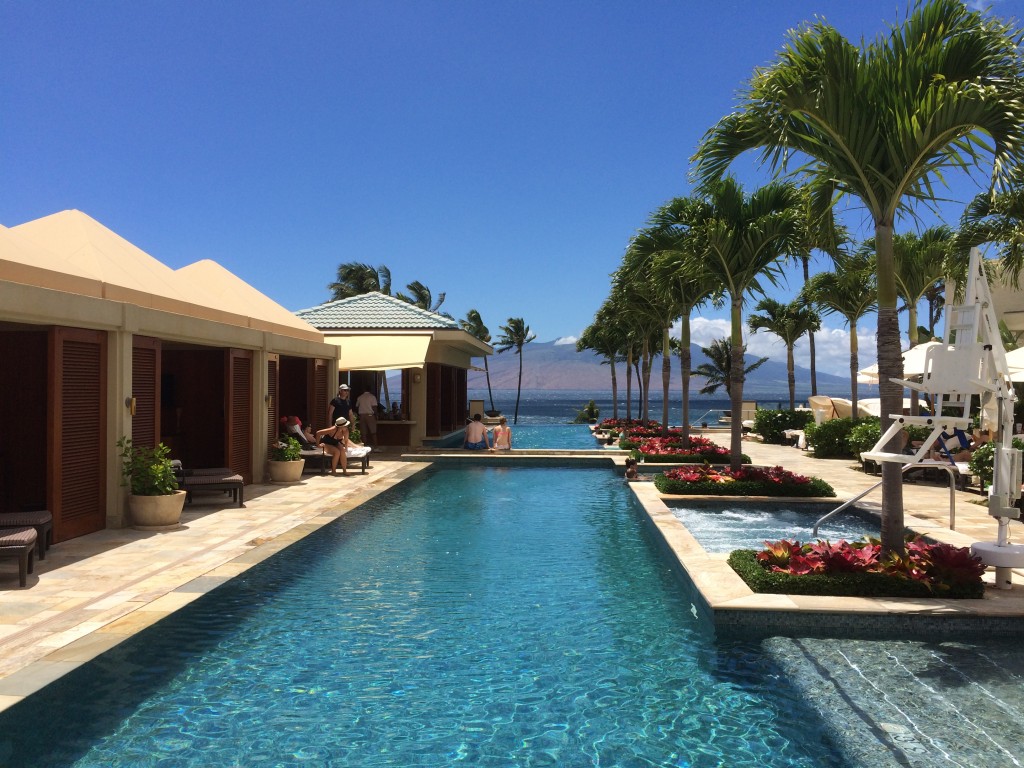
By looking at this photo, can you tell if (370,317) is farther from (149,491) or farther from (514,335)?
(514,335)

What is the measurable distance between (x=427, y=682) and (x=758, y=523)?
7.81 metres

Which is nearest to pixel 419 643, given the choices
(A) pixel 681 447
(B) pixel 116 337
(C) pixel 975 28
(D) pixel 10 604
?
(D) pixel 10 604

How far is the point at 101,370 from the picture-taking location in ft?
32.1

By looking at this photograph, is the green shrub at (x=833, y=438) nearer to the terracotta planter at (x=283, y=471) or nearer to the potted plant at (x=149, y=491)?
the terracotta planter at (x=283, y=471)

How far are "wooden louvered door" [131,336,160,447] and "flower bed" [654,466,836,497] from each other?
8.62m

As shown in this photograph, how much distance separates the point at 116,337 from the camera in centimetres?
987

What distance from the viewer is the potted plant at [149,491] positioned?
9.95 metres

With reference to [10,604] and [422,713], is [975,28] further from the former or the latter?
[10,604]

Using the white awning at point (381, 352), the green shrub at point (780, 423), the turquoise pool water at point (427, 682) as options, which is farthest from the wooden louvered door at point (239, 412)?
the green shrub at point (780, 423)

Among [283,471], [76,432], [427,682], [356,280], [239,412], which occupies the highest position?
Result: [356,280]

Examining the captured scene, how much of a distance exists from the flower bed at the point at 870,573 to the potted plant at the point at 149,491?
7.42 metres

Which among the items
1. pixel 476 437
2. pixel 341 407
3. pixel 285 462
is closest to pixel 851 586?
pixel 285 462

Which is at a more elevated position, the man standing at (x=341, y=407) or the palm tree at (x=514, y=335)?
the palm tree at (x=514, y=335)

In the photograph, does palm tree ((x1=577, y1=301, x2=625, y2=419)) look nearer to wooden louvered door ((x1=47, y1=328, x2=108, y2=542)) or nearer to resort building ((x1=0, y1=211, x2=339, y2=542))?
resort building ((x1=0, y1=211, x2=339, y2=542))
